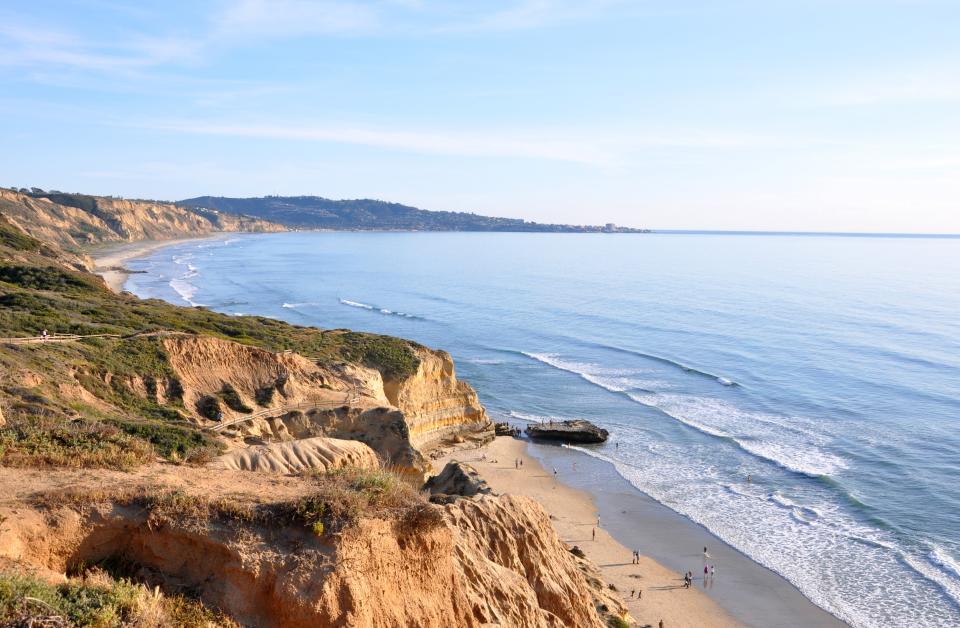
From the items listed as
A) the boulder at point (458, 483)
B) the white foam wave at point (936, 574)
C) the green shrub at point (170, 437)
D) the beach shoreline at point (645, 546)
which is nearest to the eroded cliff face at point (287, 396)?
the boulder at point (458, 483)

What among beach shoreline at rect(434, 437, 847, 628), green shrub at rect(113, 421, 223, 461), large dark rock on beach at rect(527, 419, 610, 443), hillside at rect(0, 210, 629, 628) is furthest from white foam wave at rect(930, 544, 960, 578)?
green shrub at rect(113, 421, 223, 461)

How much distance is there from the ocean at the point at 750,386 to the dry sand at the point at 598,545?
159 inches

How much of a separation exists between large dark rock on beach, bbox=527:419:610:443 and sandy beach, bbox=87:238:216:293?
2290 inches

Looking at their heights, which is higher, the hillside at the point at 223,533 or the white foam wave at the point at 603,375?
the hillside at the point at 223,533

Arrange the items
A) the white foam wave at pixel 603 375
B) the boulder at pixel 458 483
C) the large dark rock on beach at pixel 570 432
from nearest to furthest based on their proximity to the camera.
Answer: the boulder at pixel 458 483
the large dark rock on beach at pixel 570 432
the white foam wave at pixel 603 375

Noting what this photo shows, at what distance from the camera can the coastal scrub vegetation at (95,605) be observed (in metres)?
8.72

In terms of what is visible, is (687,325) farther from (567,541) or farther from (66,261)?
(66,261)

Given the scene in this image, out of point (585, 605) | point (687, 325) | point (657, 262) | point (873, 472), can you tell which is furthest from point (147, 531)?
point (657, 262)

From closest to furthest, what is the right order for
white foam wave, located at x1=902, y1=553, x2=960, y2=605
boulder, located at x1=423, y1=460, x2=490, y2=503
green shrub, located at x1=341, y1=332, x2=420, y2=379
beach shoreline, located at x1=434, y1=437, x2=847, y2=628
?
boulder, located at x1=423, y1=460, x2=490, y2=503 → beach shoreline, located at x1=434, y1=437, x2=847, y2=628 → white foam wave, located at x1=902, y1=553, x2=960, y2=605 → green shrub, located at x1=341, y1=332, x2=420, y2=379

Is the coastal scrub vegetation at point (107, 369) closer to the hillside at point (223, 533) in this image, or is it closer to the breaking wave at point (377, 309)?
the hillside at point (223, 533)

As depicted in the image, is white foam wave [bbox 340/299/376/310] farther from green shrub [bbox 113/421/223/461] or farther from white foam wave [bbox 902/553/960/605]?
white foam wave [bbox 902/553/960/605]

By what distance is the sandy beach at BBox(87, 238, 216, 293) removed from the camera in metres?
107

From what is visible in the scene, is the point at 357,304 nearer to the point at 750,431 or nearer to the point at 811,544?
the point at 750,431

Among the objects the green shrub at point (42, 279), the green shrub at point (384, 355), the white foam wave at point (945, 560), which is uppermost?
the green shrub at point (42, 279)
